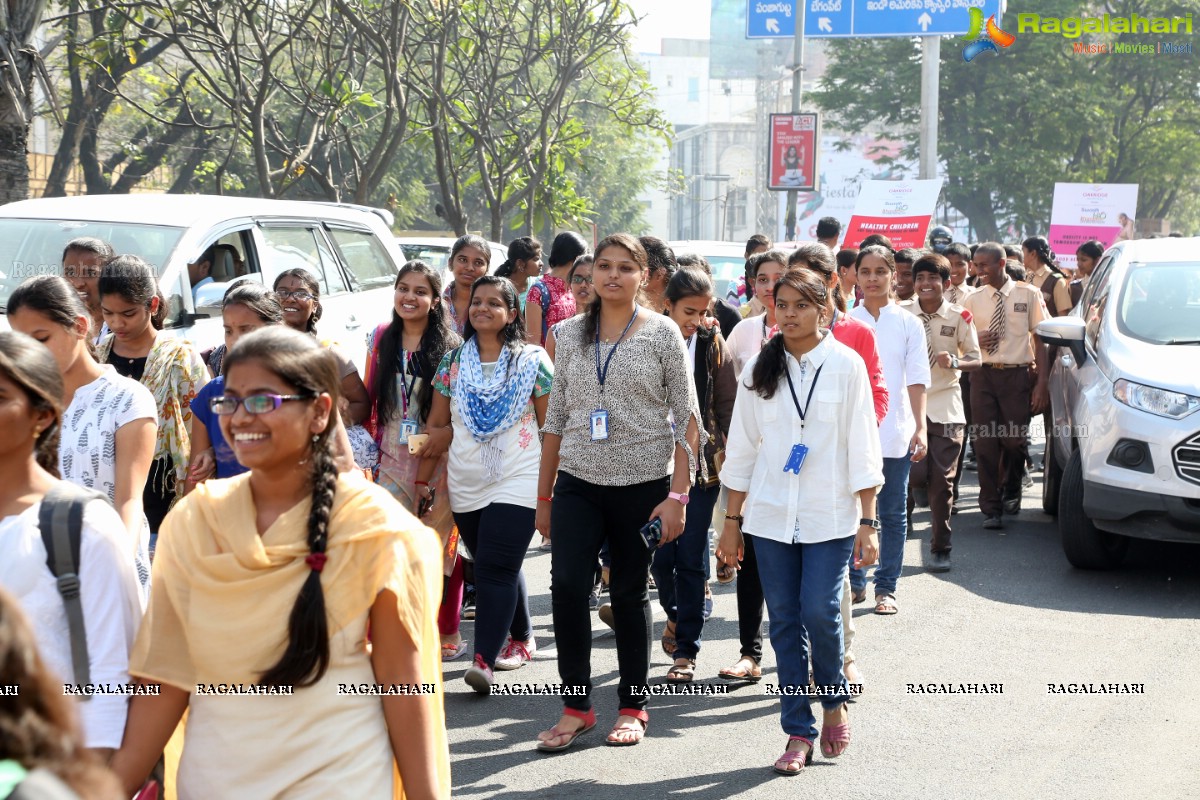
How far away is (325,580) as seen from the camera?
2799 millimetres

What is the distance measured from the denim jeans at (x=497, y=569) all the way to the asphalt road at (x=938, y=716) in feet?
1.02

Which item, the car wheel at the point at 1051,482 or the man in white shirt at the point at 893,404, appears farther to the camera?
the car wheel at the point at 1051,482

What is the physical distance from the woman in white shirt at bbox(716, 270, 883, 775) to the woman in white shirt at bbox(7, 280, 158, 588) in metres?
2.10

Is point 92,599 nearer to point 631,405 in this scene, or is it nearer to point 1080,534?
point 631,405

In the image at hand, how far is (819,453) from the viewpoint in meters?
5.16

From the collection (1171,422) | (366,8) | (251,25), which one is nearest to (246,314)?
(1171,422)

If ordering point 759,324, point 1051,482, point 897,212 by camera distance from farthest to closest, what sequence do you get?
→ point 897,212, point 1051,482, point 759,324

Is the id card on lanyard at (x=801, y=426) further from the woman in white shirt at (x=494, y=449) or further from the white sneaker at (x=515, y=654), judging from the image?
the white sneaker at (x=515, y=654)

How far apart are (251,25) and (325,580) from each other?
44.1ft

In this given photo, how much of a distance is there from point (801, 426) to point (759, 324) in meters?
1.38

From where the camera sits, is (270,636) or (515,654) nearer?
(270,636)

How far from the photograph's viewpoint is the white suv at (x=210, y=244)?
314 inches

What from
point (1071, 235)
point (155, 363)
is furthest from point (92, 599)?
point (1071, 235)

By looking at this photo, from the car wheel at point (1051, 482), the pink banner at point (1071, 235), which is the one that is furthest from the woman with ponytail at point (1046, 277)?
the pink banner at point (1071, 235)
